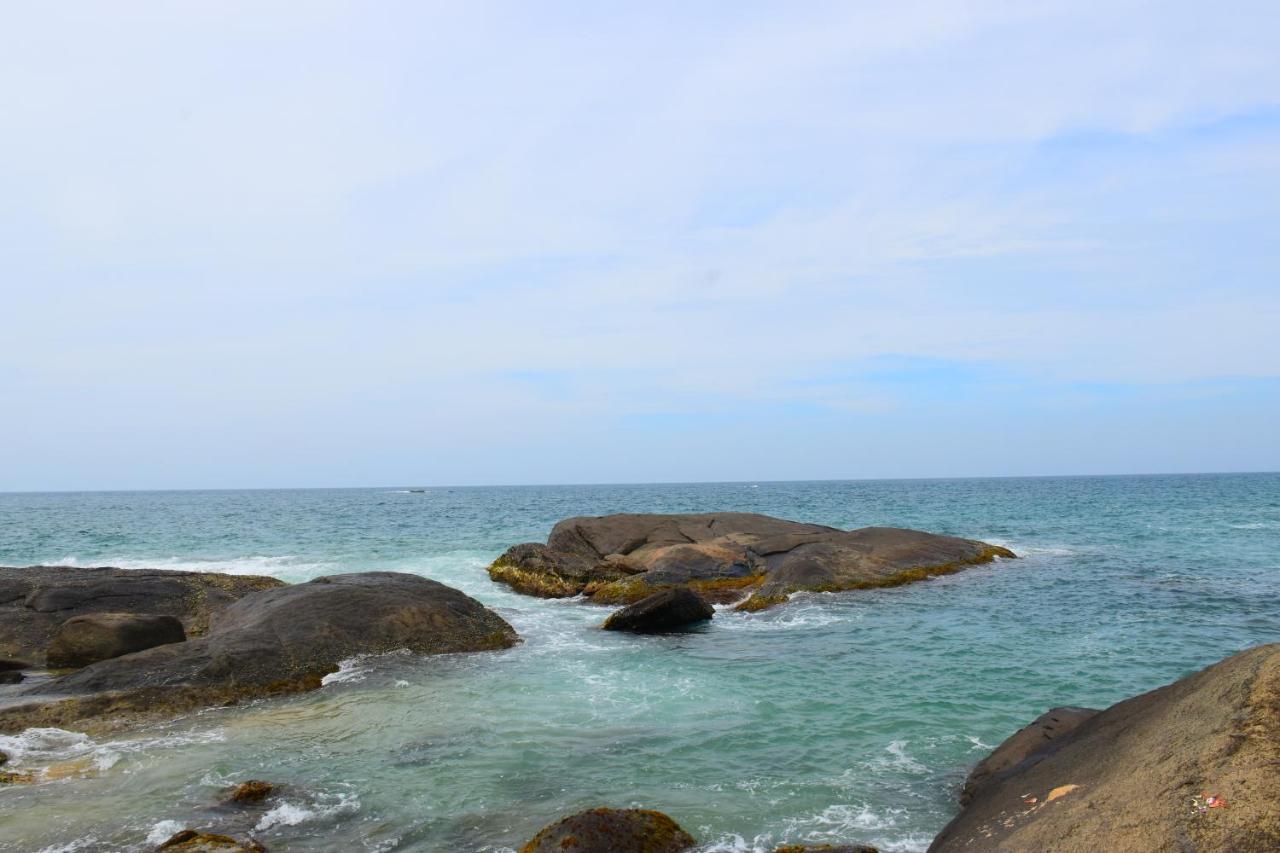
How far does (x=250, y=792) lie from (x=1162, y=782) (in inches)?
Answer: 391

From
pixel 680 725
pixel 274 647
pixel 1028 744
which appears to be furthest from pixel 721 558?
pixel 1028 744

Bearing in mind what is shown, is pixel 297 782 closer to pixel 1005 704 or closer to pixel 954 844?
pixel 954 844

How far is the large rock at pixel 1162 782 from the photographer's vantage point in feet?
18.6

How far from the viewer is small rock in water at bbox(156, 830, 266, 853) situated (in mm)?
7996

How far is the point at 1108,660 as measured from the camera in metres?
17.3

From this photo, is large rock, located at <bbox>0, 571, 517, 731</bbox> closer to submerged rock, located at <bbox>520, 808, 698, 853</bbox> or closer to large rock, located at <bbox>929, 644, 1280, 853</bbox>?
submerged rock, located at <bbox>520, 808, 698, 853</bbox>

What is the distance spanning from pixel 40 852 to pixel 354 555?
34.9 metres

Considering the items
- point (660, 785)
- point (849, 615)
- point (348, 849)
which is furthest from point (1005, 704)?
point (348, 849)

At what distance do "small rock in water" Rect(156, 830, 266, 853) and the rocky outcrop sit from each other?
14.0 meters

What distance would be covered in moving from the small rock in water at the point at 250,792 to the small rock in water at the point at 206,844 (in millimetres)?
1601

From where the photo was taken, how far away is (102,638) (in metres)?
16.9

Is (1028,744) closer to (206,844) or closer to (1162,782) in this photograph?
(1162,782)

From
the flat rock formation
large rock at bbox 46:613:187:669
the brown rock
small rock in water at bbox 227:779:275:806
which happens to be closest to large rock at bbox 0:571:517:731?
large rock at bbox 46:613:187:669

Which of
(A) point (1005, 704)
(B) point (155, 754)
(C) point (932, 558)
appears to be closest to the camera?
(B) point (155, 754)
